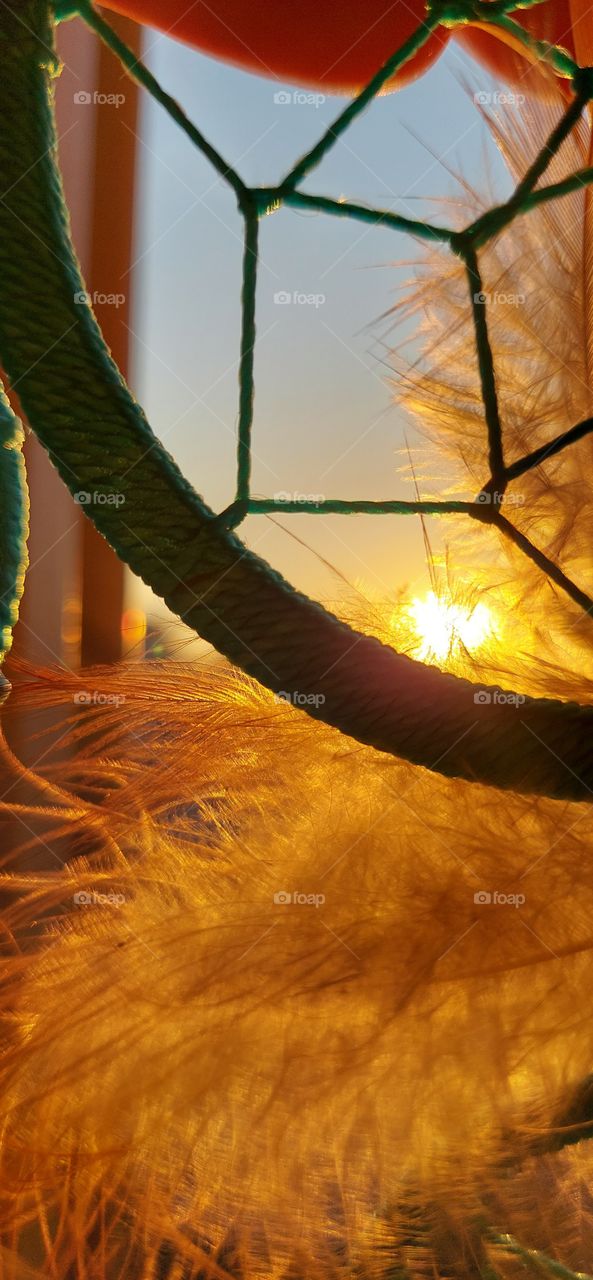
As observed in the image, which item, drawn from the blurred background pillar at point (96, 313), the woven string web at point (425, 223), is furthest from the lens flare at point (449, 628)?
the blurred background pillar at point (96, 313)

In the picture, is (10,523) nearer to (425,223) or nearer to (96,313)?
(425,223)

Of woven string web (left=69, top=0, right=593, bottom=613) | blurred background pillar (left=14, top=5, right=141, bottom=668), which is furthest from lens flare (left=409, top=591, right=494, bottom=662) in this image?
blurred background pillar (left=14, top=5, right=141, bottom=668)

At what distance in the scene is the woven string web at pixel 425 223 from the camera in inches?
9.1

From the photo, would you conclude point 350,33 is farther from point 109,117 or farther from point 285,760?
point 109,117

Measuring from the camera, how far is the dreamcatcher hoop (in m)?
0.20

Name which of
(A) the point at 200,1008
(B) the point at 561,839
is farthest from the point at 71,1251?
(B) the point at 561,839

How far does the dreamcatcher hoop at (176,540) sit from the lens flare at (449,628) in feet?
0.22

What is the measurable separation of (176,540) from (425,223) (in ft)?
0.44

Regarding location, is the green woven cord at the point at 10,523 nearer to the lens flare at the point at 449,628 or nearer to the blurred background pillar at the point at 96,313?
the lens flare at the point at 449,628

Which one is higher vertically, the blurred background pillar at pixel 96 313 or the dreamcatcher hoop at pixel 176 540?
the blurred background pillar at pixel 96 313

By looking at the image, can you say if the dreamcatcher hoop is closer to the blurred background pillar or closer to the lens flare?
the lens flare

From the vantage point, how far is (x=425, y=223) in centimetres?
26

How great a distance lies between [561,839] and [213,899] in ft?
0.36

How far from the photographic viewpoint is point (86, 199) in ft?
2.69
